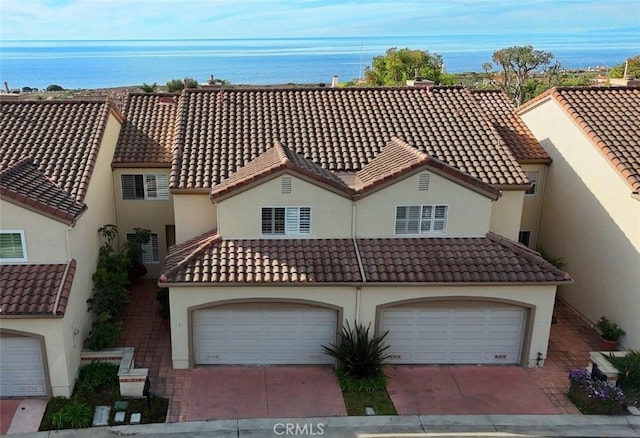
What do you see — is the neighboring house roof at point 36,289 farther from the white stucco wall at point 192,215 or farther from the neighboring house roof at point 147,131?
the neighboring house roof at point 147,131

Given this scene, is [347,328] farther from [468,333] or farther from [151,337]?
[151,337]

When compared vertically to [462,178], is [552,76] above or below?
above

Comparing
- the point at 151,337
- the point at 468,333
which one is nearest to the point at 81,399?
the point at 151,337

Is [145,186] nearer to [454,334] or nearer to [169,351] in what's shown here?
[169,351]

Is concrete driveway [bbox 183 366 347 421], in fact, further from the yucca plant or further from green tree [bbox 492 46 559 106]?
green tree [bbox 492 46 559 106]

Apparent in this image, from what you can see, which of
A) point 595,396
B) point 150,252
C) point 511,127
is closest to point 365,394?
point 595,396

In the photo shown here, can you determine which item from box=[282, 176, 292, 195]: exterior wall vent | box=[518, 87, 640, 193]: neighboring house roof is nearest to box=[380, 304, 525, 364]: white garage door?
box=[282, 176, 292, 195]: exterior wall vent
